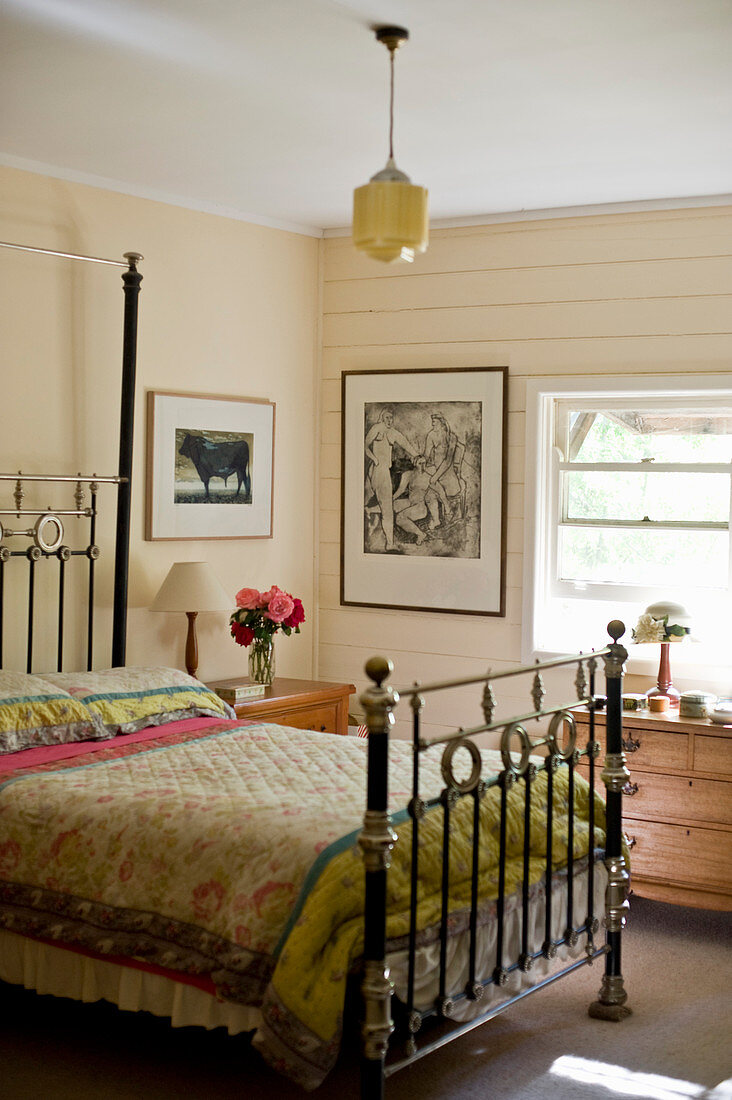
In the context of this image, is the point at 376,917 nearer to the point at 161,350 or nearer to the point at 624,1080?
the point at 624,1080

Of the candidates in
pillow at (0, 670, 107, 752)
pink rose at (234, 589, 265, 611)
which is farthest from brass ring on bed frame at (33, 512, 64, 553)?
pink rose at (234, 589, 265, 611)

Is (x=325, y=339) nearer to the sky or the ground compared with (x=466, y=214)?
nearer to the ground

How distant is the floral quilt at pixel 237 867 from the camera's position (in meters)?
2.43

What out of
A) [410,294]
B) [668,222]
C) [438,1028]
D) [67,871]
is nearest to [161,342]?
[410,294]

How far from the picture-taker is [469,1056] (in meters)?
3.07

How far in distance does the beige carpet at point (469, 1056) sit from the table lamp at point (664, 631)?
122 centimetres

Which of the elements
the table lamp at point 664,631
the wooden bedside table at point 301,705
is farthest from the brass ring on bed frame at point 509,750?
the wooden bedside table at point 301,705

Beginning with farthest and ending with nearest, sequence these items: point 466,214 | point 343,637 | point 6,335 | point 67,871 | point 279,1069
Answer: point 343,637 < point 466,214 < point 6,335 < point 67,871 < point 279,1069

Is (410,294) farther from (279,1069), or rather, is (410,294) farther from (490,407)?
(279,1069)

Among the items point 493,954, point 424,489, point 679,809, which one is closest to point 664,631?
point 679,809

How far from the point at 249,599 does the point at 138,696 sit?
0.91 metres

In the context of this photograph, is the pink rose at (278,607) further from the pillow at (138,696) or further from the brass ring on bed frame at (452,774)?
the brass ring on bed frame at (452,774)

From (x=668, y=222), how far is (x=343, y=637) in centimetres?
229

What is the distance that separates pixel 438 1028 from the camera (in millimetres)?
3150
